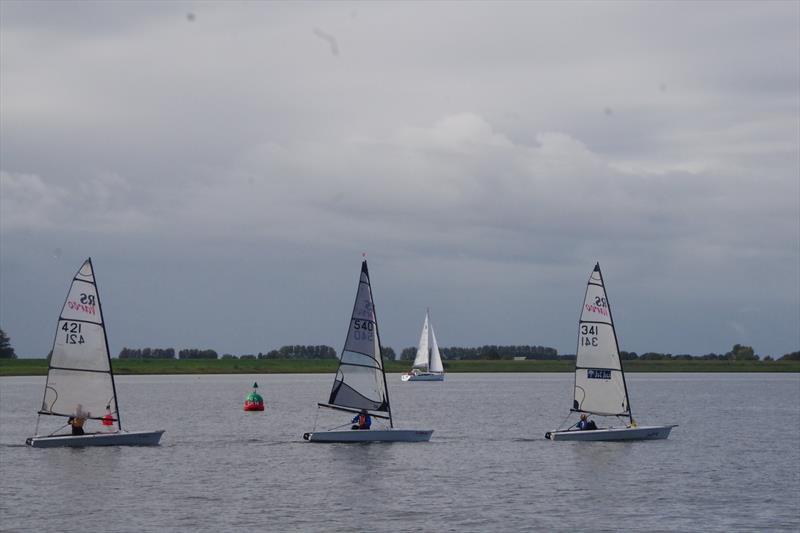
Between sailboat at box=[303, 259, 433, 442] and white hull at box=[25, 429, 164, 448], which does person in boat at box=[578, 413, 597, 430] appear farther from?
white hull at box=[25, 429, 164, 448]

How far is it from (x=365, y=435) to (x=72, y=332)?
17783mm

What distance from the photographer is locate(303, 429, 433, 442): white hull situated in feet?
208

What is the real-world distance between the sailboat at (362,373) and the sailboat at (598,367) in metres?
10.4

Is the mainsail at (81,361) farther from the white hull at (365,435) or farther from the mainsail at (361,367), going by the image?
the mainsail at (361,367)

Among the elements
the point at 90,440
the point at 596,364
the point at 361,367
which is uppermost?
the point at 596,364

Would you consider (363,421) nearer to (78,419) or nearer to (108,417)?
(108,417)

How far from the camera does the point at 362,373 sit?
65.5m

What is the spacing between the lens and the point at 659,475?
183 ft

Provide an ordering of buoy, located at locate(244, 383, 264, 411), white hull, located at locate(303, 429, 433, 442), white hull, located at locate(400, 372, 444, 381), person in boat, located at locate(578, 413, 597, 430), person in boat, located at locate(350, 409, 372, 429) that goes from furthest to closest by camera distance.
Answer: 1. white hull, located at locate(400, 372, 444, 381)
2. buoy, located at locate(244, 383, 264, 411)
3. person in boat, located at locate(578, 413, 597, 430)
4. person in boat, located at locate(350, 409, 372, 429)
5. white hull, located at locate(303, 429, 433, 442)

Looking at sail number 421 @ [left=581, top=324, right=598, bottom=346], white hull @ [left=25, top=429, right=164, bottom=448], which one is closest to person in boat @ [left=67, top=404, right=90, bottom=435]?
white hull @ [left=25, top=429, right=164, bottom=448]

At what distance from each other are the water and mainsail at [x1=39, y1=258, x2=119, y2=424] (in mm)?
2897

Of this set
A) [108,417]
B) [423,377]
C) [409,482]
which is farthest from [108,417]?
[423,377]

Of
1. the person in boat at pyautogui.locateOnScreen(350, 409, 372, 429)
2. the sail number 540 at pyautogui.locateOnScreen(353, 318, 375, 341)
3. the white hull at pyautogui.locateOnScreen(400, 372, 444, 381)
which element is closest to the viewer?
the person in boat at pyautogui.locateOnScreen(350, 409, 372, 429)

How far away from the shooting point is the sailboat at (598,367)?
67688mm
